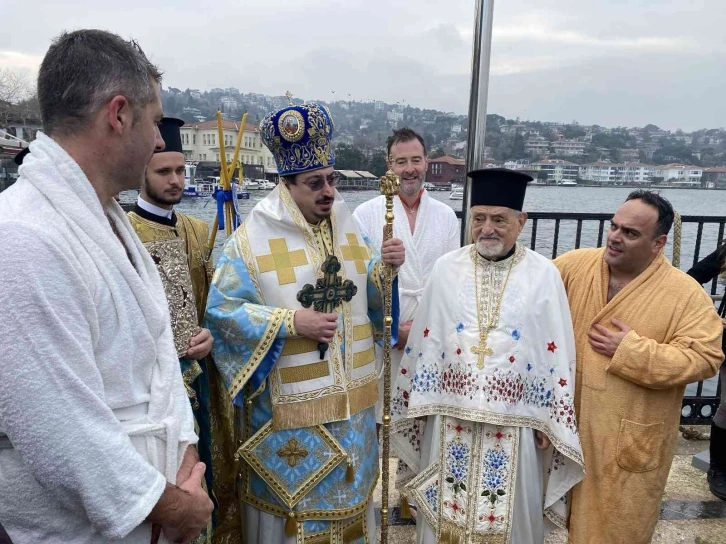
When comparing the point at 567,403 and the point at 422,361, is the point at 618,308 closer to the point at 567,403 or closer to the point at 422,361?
the point at 567,403

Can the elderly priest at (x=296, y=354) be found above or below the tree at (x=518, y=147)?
below

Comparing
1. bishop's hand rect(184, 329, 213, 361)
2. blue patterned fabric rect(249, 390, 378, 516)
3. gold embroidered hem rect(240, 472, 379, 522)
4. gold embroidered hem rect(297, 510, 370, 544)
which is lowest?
gold embroidered hem rect(297, 510, 370, 544)

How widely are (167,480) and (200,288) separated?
1786 millimetres

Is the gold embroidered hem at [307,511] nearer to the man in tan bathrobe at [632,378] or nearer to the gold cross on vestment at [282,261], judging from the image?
the gold cross on vestment at [282,261]

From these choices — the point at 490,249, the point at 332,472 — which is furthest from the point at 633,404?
the point at 332,472

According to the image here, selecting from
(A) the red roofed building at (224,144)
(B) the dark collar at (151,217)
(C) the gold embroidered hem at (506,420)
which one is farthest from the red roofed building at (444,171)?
(B) the dark collar at (151,217)

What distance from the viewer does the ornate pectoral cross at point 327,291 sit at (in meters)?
2.76

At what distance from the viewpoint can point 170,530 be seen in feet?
5.29

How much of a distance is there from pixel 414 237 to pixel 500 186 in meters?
1.19

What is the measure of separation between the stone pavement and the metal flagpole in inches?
82.1

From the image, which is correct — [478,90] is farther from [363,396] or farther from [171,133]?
[363,396]

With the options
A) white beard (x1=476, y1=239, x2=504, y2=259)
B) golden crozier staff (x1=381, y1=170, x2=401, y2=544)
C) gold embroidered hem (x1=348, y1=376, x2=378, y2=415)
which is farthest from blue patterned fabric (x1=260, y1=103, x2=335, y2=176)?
gold embroidered hem (x1=348, y1=376, x2=378, y2=415)

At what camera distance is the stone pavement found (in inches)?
148

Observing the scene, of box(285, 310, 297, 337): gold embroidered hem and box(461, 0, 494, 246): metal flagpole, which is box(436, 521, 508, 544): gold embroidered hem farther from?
box(461, 0, 494, 246): metal flagpole
